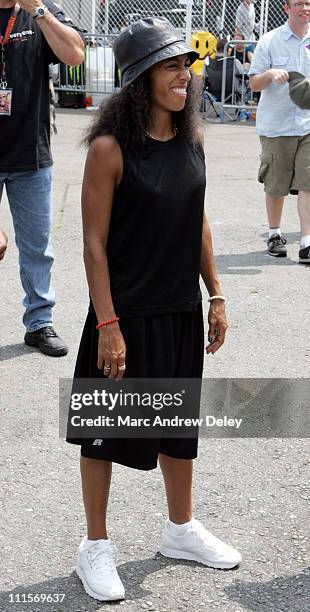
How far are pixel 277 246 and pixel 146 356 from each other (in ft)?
16.3

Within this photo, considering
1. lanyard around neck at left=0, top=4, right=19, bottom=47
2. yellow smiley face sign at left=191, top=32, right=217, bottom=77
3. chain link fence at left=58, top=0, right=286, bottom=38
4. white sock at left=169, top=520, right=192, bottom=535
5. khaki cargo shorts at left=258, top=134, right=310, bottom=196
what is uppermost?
lanyard around neck at left=0, top=4, right=19, bottom=47

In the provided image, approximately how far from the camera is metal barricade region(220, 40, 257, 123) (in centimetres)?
1659

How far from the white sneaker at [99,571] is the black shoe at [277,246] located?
4.94 m

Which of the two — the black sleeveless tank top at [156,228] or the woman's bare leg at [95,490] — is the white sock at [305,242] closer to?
the black sleeveless tank top at [156,228]

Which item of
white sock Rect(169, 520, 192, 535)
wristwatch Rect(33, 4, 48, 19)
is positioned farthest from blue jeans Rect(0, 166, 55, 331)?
white sock Rect(169, 520, 192, 535)

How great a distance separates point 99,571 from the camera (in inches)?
127

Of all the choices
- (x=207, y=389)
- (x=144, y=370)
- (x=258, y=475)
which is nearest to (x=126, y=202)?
(x=144, y=370)

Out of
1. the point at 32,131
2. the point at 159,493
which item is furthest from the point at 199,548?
the point at 32,131

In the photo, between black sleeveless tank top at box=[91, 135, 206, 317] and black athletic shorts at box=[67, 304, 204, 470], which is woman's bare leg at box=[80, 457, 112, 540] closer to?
black athletic shorts at box=[67, 304, 204, 470]

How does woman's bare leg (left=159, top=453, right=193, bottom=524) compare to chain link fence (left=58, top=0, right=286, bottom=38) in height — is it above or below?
below

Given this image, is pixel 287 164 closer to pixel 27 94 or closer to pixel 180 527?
pixel 27 94

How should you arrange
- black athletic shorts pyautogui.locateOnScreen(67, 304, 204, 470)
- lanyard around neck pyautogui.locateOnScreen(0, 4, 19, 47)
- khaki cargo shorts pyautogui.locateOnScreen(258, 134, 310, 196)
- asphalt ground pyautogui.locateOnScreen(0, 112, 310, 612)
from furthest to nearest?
khaki cargo shorts pyautogui.locateOnScreen(258, 134, 310, 196), lanyard around neck pyautogui.locateOnScreen(0, 4, 19, 47), asphalt ground pyautogui.locateOnScreen(0, 112, 310, 612), black athletic shorts pyautogui.locateOnScreen(67, 304, 204, 470)

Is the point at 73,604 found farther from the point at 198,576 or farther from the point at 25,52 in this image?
the point at 25,52

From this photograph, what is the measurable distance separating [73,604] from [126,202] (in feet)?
4.20
